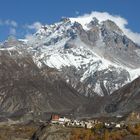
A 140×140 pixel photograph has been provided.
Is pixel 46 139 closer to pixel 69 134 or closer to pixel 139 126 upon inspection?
pixel 69 134

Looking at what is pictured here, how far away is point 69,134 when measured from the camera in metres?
198

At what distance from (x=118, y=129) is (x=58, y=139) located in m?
20.0

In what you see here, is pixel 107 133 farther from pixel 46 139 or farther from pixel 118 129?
pixel 46 139

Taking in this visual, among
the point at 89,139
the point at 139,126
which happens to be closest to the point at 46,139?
the point at 89,139

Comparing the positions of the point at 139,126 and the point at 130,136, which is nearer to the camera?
the point at 130,136

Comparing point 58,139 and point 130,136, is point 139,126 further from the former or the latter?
point 58,139

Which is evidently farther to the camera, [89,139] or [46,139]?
[46,139]

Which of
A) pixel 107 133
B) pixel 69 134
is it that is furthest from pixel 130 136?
pixel 69 134

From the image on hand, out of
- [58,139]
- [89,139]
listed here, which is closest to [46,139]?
[58,139]

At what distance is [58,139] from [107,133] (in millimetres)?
16584

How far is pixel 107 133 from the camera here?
18875cm

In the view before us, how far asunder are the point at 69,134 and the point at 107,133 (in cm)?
1502

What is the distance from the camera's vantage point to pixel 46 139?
652 ft

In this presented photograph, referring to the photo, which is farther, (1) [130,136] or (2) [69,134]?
(2) [69,134]
